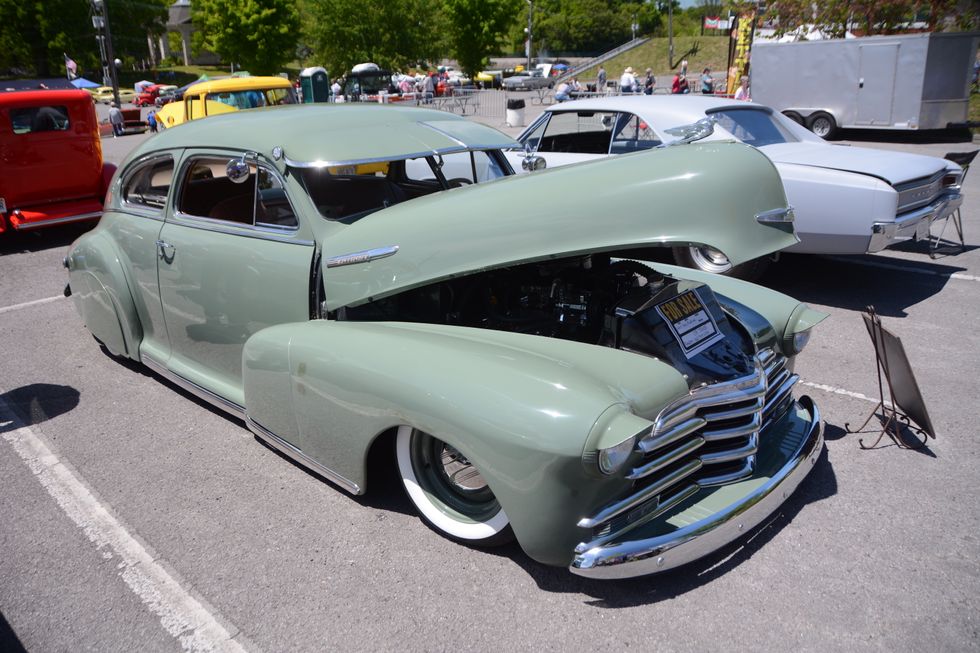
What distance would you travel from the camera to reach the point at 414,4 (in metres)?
44.9

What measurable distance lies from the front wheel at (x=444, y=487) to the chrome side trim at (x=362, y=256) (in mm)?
773

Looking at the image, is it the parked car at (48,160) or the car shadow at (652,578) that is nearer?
the car shadow at (652,578)

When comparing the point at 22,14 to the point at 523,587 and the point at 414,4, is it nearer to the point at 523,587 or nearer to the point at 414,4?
the point at 414,4

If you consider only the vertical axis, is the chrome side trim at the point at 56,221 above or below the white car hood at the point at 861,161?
below

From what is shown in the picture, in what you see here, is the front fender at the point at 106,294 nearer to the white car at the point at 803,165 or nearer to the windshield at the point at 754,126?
the white car at the point at 803,165

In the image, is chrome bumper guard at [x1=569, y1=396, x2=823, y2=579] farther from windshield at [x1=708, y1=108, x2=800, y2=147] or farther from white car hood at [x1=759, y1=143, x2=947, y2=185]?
windshield at [x1=708, y1=108, x2=800, y2=147]

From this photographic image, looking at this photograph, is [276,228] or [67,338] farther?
[67,338]

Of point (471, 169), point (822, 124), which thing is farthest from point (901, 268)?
point (822, 124)

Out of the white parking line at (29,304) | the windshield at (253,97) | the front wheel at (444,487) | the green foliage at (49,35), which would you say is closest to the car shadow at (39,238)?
the white parking line at (29,304)

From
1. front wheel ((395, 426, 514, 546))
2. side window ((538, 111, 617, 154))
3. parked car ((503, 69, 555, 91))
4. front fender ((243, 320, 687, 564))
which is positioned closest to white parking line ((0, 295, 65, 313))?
front fender ((243, 320, 687, 564))

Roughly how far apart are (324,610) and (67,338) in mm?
4430

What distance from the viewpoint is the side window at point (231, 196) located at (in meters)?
3.81

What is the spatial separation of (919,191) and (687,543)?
500cm

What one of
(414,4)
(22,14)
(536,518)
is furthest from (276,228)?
(22,14)
